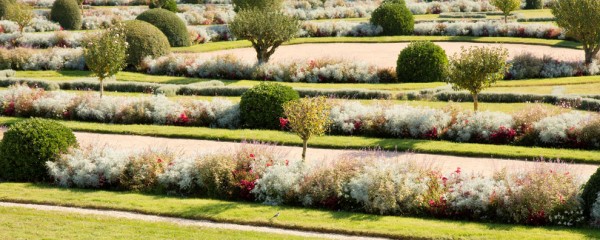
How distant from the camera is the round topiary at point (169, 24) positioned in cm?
3328

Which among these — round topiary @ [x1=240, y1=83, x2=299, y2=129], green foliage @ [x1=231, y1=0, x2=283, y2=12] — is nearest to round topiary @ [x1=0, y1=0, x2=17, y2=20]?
green foliage @ [x1=231, y1=0, x2=283, y2=12]

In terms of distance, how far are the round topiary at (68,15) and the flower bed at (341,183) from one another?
27.9m

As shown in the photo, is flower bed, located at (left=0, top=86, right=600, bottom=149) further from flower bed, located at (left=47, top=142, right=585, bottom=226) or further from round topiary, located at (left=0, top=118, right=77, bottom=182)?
round topiary, located at (left=0, top=118, right=77, bottom=182)

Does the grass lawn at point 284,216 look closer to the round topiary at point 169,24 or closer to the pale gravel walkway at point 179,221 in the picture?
the pale gravel walkway at point 179,221

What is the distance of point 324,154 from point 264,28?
11.3 metres

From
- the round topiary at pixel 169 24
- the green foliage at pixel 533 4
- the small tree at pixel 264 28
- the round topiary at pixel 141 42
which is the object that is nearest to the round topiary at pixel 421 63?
the small tree at pixel 264 28

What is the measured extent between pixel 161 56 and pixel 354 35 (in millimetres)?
11419

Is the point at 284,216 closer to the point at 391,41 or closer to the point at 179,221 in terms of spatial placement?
the point at 179,221

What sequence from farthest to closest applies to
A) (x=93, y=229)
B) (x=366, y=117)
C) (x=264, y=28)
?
(x=264, y=28) → (x=366, y=117) → (x=93, y=229)

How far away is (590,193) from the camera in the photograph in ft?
41.4

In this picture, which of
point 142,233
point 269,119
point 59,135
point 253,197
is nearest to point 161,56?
point 269,119

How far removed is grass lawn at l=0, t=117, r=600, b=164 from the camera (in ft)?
54.7

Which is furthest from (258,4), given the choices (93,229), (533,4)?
(93,229)

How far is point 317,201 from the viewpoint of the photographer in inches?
539
